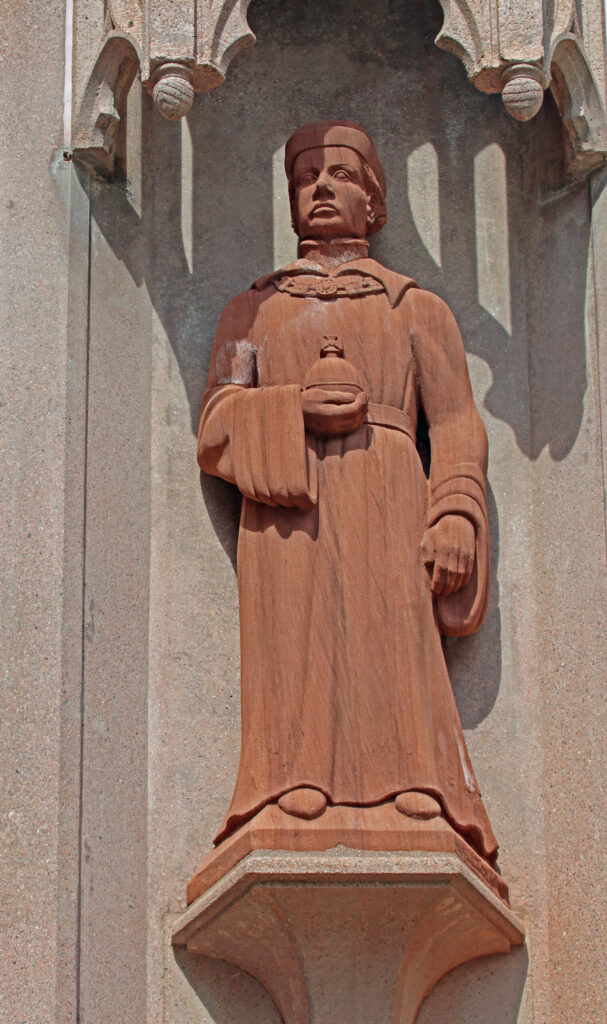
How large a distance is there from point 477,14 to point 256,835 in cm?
317

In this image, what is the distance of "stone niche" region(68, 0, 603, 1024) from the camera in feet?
22.7

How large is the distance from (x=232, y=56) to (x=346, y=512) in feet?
5.81

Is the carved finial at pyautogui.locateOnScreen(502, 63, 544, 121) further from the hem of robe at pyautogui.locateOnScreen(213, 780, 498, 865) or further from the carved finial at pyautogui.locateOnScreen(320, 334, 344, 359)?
the hem of robe at pyautogui.locateOnScreen(213, 780, 498, 865)

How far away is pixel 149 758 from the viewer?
7285 mm

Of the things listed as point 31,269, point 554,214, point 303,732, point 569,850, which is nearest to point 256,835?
point 303,732

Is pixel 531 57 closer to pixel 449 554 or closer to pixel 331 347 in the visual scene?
pixel 331 347

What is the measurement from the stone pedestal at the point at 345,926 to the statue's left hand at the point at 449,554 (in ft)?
3.51

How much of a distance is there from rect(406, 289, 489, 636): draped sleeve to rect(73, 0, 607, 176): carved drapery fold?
87 cm

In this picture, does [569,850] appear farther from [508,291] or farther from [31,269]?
[31,269]

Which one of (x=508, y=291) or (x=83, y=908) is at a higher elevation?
(x=508, y=291)

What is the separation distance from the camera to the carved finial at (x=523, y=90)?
7.26 metres

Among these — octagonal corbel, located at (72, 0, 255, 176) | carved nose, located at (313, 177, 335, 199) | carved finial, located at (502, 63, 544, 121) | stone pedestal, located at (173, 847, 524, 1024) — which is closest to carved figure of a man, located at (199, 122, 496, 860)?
carved nose, located at (313, 177, 335, 199)

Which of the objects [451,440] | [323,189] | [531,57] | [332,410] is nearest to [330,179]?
[323,189]

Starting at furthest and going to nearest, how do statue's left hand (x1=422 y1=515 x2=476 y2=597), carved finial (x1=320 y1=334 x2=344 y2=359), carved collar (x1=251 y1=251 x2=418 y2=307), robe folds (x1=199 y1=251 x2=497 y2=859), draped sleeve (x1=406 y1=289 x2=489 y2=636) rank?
carved collar (x1=251 y1=251 x2=418 y2=307) < carved finial (x1=320 y1=334 x2=344 y2=359) < draped sleeve (x1=406 y1=289 x2=489 y2=636) < statue's left hand (x1=422 y1=515 x2=476 y2=597) < robe folds (x1=199 y1=251 x2=497 y2=859)
